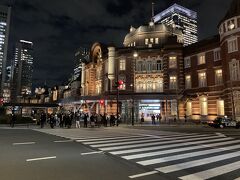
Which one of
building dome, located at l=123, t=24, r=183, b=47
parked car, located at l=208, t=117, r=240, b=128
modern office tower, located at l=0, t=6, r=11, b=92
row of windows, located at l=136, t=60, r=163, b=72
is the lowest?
parked car, located at l=208, t=117, r=240, b=128

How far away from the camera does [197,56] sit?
40781 mm

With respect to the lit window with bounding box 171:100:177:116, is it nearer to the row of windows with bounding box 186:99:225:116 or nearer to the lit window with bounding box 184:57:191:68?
the row of windows with bounding box 186:99:225:116

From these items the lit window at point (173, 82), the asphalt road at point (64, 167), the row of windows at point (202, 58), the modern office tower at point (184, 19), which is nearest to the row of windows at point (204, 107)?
the lit window at point (173, 82)

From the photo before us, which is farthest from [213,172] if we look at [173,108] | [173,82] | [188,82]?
[188,82]

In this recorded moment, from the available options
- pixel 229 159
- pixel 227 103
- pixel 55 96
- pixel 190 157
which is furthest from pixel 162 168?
pixel 55 96

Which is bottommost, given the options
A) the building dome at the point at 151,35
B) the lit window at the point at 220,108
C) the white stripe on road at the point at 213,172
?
the white stripe on road at the point at 213,172

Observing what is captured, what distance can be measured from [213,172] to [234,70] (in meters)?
29.1

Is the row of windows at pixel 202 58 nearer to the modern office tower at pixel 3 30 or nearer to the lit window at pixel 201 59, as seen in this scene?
the lit window at pixel 201 59

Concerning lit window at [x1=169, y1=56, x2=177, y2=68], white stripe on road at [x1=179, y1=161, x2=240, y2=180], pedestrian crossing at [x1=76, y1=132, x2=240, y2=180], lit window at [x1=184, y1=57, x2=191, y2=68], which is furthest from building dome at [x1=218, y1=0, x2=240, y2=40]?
white stripe on road at [x1=179, y1=161, x2=240, y2=180]

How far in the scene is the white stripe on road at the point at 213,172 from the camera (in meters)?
6.62

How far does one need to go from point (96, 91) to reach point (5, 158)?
42601 mm

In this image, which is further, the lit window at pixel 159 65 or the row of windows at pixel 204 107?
the lit window at pixel 159 65

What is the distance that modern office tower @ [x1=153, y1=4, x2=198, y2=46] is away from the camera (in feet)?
560

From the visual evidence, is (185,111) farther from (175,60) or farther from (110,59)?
(110,59)
